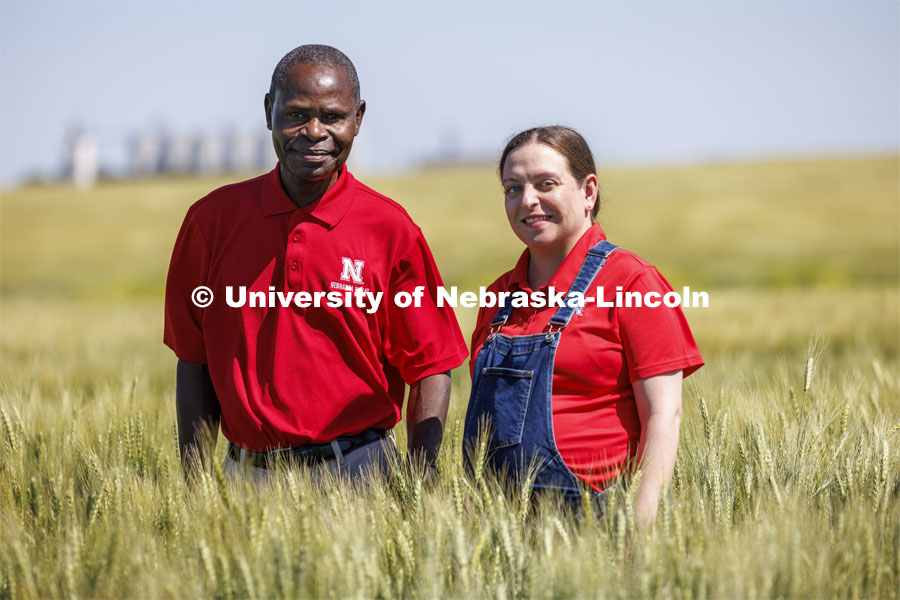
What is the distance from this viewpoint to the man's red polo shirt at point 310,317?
2.38 meters

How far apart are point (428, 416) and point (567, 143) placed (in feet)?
2.80

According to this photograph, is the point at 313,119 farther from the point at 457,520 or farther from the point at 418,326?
the point at 457,520

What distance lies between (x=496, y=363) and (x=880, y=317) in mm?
6967

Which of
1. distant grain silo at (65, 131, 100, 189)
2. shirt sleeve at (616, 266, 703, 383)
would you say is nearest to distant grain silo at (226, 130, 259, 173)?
distant grain silo at (65, 131, 100, 189)

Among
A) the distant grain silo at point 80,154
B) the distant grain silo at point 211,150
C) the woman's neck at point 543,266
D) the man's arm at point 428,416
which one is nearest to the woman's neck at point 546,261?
the woman's neck at point 543,266

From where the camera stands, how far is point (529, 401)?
90.7 inches

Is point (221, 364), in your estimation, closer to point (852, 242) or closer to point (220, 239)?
point (220, 239)

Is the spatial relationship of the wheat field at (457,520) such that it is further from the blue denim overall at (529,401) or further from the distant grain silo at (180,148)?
the distant grain silo at (180,148)

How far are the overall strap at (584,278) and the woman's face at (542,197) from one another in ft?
0.37

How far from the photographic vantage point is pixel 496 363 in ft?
7.89

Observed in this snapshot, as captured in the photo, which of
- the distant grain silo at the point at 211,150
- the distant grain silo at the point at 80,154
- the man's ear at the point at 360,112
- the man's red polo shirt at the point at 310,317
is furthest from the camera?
the distant grain silo at the point at 211,150

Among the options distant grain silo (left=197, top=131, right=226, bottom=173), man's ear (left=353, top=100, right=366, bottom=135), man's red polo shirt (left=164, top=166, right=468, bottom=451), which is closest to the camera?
man's red polo shirt (left=164, top=166, right=468, bottom=451)

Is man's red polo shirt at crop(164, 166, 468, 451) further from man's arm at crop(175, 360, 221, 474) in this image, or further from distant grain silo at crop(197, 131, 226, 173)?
distant grain silo at crop(197, 131, 226, 173)

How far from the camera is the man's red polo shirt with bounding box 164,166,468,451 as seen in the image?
238cm
